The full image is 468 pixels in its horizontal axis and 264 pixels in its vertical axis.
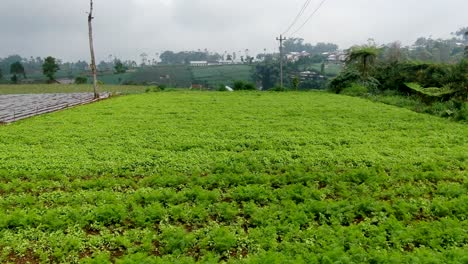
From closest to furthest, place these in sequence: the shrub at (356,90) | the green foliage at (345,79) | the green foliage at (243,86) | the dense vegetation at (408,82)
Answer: the dense vegetation at (408,82) → the shrub at (356,90) → the green foliage at (345,79) → the green foliage at (243,86)

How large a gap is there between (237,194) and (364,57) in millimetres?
24393

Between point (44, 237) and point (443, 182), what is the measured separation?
7.19 m

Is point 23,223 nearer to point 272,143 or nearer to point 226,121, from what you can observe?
point 272,143

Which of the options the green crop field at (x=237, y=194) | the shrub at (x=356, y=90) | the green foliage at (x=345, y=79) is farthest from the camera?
the green foliage at (x=345, y=79)

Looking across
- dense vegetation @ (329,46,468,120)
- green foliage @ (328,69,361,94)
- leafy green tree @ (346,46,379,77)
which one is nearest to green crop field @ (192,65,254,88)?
leafy green tree @ (346,46,379,77)

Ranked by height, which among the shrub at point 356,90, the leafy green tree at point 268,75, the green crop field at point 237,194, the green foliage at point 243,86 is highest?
the leafy green tree at point 268,75

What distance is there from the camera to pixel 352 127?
12.1 metres

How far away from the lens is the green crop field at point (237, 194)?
4887 millimetres

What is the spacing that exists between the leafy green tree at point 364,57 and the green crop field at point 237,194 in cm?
A: 1625

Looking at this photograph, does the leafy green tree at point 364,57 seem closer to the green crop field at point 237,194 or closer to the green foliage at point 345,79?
the green foliage at point 345,79

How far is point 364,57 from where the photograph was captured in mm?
27672

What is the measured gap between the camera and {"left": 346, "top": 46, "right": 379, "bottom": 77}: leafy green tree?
27.3 metres

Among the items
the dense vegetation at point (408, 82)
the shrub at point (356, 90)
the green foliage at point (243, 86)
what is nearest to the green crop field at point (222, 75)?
the green foliage at point (243, 86)

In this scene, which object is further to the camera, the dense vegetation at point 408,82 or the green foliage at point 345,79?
the green foliage at point 345,79
